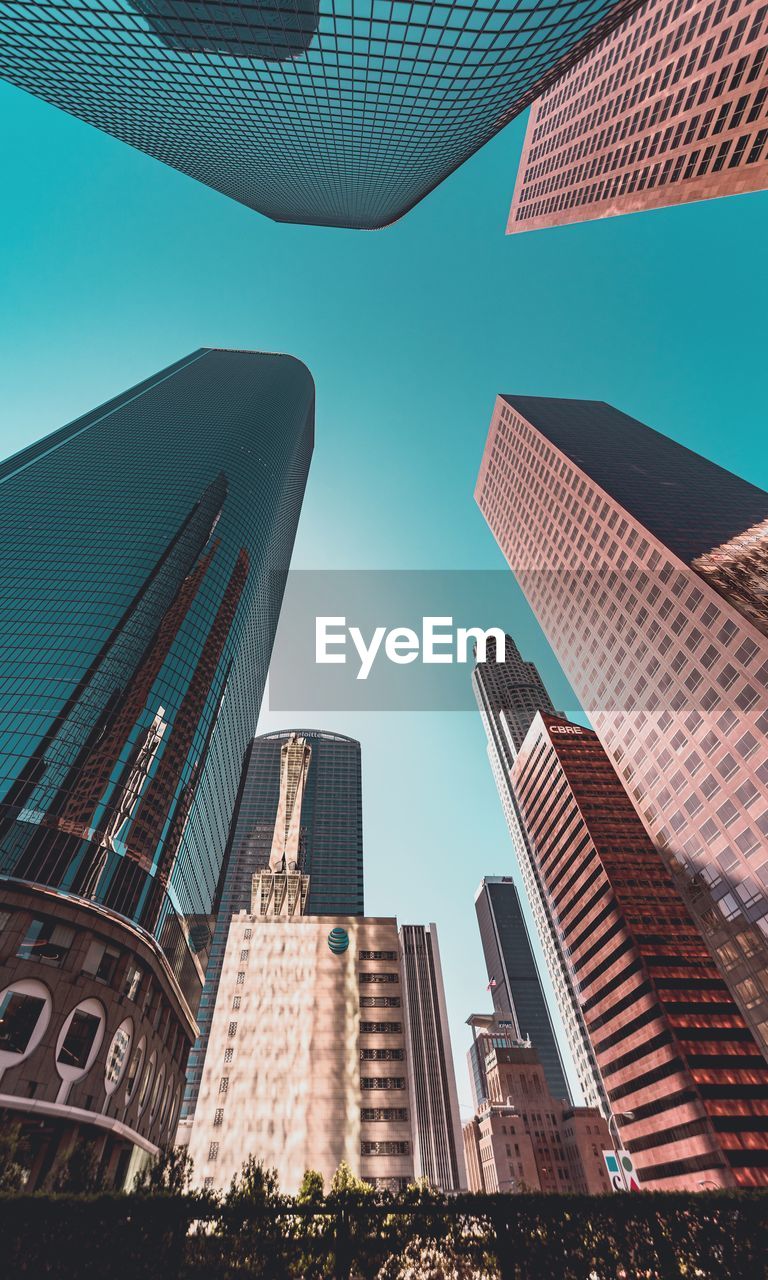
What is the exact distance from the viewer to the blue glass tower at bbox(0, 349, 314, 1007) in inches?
2571

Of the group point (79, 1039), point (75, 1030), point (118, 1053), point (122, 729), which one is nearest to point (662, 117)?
point (122, 729)

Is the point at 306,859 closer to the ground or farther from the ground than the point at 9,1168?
farther from the ground

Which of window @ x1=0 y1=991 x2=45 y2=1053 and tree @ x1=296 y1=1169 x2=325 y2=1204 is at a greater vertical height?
window @ x1=0 y1=991 x2=45 y2=1053

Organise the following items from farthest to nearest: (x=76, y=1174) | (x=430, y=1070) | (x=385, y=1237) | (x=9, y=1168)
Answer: (x=430, y=1070) < (x=76, y=1174) < (x=9, y=1168) < (x=385, y=1237)

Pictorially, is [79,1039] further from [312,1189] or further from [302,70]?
[302,70]

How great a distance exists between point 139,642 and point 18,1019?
46.8m

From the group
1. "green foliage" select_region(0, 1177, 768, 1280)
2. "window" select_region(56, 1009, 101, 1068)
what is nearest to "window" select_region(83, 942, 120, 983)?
"window" select_region(56, 1009, 101, 1068)

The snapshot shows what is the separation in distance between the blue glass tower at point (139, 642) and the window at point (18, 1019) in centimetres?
1002

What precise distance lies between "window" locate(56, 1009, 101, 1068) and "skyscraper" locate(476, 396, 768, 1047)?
2750 inches

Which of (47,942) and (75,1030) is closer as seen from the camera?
(75,1030)

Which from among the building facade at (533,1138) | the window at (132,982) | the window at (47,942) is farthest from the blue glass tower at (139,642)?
the building facade at (533,1138)

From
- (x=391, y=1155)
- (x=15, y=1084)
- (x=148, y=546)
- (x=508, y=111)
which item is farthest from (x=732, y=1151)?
(x=508, y=111)

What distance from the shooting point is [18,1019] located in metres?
47.7

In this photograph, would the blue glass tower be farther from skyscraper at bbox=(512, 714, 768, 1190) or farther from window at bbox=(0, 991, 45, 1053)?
skyscraper at bbox=(512, 714, 768, 1190)
